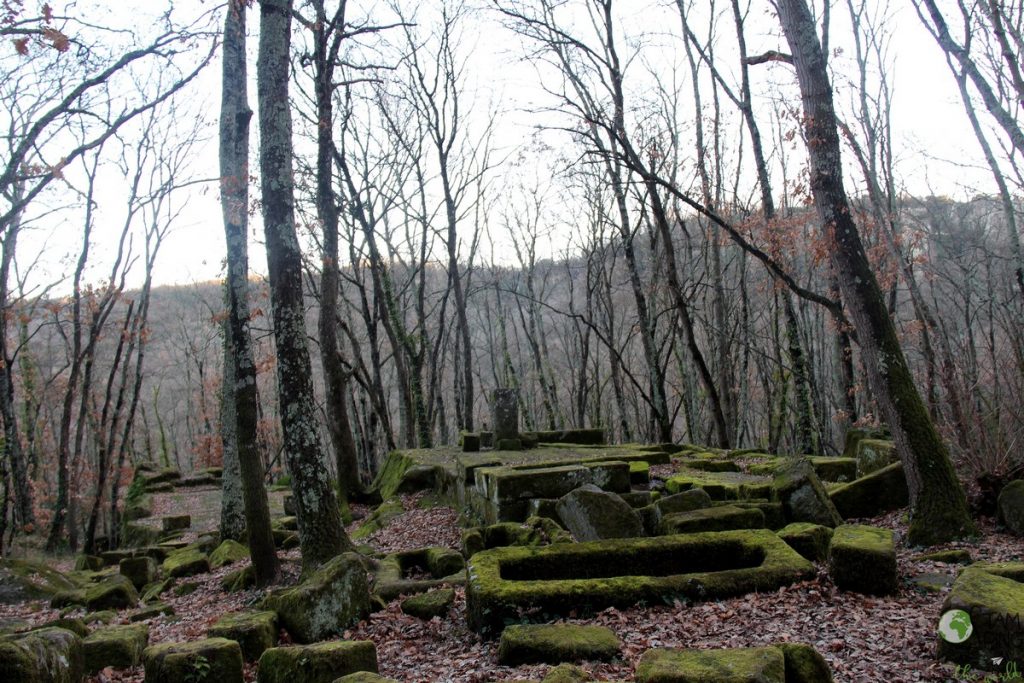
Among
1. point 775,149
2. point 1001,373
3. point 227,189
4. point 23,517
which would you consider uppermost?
point 775,149

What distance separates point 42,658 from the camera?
4.22 metres

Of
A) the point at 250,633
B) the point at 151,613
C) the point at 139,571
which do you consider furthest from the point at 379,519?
the point at 250,633

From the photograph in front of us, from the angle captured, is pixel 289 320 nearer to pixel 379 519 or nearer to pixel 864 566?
pixel 379 519

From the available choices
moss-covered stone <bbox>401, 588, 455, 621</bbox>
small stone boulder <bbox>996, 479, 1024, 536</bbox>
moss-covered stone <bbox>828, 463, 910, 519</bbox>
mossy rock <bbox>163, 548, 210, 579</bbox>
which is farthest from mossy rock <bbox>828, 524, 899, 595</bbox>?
mossy rock <bbox>163, 548, 210, 579</bbox>

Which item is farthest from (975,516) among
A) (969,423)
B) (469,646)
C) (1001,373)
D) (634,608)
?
(469,646)

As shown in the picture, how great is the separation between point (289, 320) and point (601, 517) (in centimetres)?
404

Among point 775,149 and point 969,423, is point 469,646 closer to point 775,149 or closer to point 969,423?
point 969,423

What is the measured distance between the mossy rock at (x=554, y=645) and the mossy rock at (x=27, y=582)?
9127mm

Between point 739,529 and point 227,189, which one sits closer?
point 739,529

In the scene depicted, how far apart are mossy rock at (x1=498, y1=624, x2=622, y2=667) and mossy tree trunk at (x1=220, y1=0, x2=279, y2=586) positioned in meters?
4.82

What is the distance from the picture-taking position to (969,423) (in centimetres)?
794

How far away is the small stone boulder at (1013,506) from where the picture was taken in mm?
7031

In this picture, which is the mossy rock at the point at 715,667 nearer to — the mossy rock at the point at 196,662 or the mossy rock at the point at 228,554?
the mossy rock at the point at 196,662

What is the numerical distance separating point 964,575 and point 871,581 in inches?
43.4
